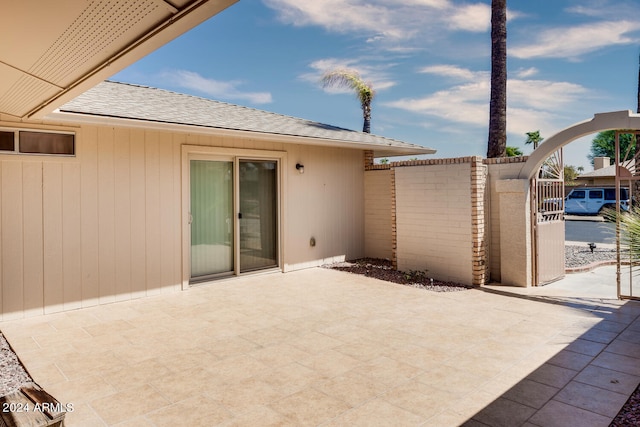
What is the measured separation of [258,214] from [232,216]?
62 centimetres

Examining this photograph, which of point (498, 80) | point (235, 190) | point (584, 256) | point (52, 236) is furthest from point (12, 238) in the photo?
point (584, 256)

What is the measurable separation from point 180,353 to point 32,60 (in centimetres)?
303

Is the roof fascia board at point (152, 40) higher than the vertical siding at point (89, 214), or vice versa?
the roof fascia board at point (152, 40)

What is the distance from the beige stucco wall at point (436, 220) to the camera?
7.36 meters

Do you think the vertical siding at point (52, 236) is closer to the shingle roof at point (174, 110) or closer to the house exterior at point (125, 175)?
the house exterior at point (125, 175)

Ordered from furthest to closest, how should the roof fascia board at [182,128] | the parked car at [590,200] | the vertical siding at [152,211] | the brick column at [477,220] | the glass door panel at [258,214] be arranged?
1. the parked car at [590,200]
2. the glass door panel at [258,214]
3. the brick column at [477,220]
4. the vertical siding at [152,211]
5. the roof fascia board at [182,128]

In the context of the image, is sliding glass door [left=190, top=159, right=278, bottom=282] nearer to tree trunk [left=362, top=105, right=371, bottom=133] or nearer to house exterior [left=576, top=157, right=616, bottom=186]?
tree trunk [left=362, top=105, right=371, bottom=133]

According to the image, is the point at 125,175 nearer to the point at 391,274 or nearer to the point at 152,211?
the point at 152,211

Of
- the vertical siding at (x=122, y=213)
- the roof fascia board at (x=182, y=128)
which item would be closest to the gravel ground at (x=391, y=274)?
the roof fascia board at (x=182, y=128)

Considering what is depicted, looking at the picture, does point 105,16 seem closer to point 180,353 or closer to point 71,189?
Answer: point 180,353

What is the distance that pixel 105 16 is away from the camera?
7.95 feet

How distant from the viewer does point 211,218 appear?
7559 millimetres

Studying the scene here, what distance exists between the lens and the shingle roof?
5.96 m

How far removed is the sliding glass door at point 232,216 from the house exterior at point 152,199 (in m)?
0.02
